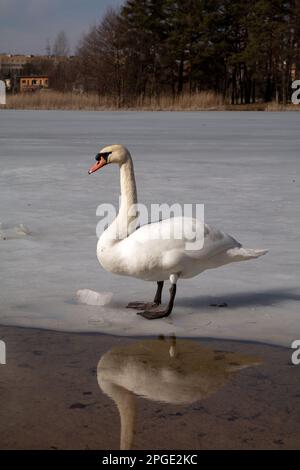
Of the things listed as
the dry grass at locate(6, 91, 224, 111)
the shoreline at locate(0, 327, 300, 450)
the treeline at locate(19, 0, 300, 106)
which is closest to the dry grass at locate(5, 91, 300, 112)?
the dry grass at locate(6, 91, 224, 111)

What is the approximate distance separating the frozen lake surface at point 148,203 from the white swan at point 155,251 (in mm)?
205

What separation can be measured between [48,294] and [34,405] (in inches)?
57.4

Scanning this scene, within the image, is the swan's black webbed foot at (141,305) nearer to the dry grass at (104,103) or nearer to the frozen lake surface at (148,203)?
the frozen lake surface at (148,203)

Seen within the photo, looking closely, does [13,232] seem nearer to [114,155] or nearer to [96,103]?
[114,155]

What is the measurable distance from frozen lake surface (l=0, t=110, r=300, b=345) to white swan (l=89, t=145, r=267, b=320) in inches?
8.1

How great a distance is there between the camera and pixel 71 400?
232 cm

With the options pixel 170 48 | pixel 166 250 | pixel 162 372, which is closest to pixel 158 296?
pixel 166 250

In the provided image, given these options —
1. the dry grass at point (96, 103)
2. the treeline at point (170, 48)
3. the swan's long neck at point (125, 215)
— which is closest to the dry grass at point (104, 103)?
the dry grass at point (96, 103)

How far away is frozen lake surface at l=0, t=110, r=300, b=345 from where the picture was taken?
3330 millimetres

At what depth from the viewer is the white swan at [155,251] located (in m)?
3.31

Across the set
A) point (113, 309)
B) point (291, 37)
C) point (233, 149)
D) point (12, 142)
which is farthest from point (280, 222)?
point (291, 37)

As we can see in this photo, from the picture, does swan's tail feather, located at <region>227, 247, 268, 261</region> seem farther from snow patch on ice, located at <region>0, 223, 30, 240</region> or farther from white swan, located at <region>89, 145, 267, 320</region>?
snow patch on ice, located at <region>0, 223, 30, 240</region>
